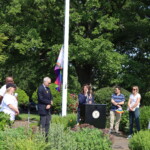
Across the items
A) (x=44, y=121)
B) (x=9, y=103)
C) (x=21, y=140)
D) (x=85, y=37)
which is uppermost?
(x=85, y=37)

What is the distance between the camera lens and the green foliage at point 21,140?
520 cm

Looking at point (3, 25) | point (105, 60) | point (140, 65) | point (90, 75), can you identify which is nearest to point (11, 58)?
point (3, 25)

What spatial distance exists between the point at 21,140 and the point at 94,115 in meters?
3.23

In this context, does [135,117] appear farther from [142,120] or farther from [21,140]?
[21,140]

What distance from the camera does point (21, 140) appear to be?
214 inches

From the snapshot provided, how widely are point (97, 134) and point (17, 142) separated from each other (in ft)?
5.62

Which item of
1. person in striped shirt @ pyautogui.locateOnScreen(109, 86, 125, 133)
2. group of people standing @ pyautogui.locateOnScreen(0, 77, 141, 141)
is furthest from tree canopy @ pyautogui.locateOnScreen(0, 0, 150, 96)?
group of people standing @ pyautogui.locateOnScreen(0, 77, 141, 141)

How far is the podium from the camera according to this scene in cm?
828

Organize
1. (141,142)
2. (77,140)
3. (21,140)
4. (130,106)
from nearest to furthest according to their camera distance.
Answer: (21,140)
(141,142)
(77,140)
(130,106)

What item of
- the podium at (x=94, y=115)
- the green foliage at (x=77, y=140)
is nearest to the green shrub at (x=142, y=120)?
the podium at (x=94, y=115)

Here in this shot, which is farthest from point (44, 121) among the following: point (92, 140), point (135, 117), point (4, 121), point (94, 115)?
point (135, 117)

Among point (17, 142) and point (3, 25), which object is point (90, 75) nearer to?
point (3, 25)

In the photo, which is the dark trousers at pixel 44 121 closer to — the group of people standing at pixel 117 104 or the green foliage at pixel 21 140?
the group of people standing at pixel 117 104

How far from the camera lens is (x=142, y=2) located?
68.2 ft
